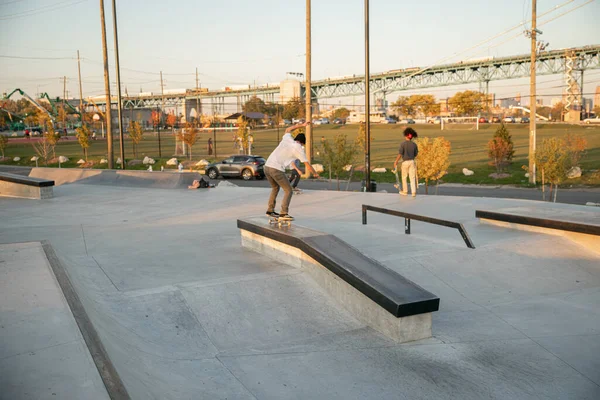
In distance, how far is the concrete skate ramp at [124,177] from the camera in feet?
59.7

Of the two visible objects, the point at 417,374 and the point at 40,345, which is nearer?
the point at 40,345

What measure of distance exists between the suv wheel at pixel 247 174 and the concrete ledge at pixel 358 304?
21.9m

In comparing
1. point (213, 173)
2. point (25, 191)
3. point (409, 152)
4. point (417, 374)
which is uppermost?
point (409, 152)

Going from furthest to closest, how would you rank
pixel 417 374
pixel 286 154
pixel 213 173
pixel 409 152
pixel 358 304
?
pixel 213 173 < pixel 409 152 < pixel 286 154 < pixel 358 304 < pixel 417 374

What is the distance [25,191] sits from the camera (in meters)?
16.0

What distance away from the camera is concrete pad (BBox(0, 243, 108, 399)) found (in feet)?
10.3

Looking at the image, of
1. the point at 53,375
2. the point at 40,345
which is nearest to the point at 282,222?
the point at 40,345

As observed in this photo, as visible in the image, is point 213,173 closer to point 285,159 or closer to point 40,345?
point 285,159

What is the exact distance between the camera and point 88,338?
3.87 metres

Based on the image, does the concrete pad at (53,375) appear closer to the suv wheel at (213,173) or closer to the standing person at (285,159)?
the standing person at (285,159)

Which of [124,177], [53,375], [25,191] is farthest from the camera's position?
[124,177]

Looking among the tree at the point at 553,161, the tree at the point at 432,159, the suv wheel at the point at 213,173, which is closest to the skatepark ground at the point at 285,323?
the tree at the point at 553,161

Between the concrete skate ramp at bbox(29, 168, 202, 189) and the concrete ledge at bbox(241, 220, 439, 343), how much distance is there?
37.0 feet

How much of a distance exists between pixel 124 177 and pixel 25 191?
4183 millimetres
